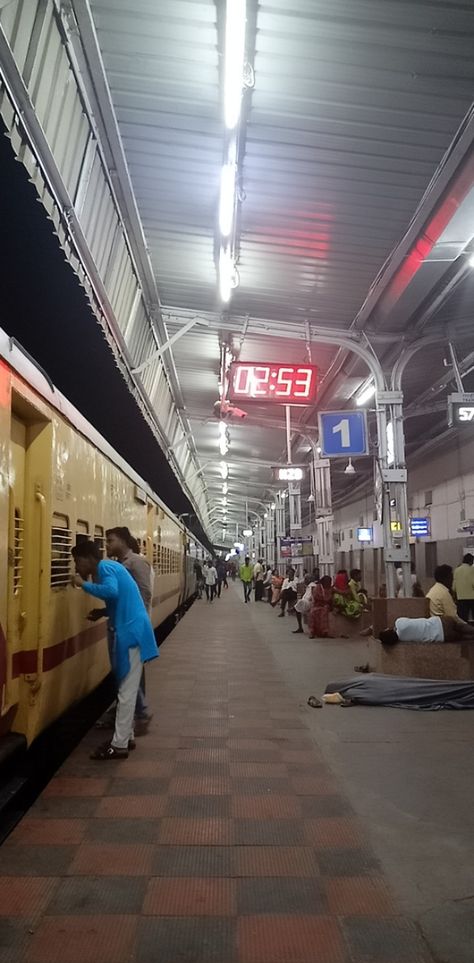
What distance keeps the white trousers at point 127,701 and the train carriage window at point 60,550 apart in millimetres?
860

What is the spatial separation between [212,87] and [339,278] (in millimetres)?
4443

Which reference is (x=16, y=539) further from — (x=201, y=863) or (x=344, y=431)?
(x=344, y=431)

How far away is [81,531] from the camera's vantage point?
5.53m

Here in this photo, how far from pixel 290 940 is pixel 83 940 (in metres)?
0.85

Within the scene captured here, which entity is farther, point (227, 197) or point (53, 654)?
point (227, 197)

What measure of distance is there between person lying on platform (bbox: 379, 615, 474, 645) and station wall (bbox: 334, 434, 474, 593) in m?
8.29

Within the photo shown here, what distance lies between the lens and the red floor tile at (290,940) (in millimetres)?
2676

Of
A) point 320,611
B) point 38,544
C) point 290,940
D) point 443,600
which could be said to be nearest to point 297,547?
point 320,611

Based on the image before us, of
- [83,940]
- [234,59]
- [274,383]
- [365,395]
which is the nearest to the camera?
[83,940]

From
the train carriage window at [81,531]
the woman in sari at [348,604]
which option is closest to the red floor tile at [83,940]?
the train carriage window at [81,531]

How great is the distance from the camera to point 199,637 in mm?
14664

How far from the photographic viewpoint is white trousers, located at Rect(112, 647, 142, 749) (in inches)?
205

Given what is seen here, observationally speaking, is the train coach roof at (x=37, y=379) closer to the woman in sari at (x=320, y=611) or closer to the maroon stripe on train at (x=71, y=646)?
the maroon stripe on train at (x=71, y=646)

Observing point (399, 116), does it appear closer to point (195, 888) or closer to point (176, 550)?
point (195, 888)
